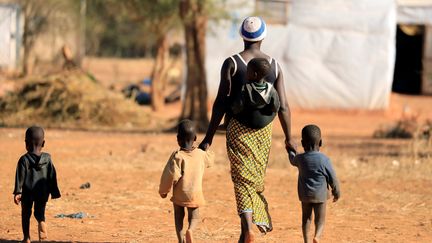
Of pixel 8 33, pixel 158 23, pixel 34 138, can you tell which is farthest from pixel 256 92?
pixel 8 33

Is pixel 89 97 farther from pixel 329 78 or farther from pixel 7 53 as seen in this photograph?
pixel 7 53

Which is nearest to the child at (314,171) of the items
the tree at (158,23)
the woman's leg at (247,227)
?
the woman's leg at (247,227)

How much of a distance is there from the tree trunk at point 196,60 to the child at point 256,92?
→ 1213cm

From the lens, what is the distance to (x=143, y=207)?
9.71 metres

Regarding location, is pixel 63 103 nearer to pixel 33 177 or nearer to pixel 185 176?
pixel 33 177

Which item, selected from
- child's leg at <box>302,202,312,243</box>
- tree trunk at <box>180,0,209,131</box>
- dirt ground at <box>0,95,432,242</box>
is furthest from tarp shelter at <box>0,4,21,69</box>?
child's leg at <box>302,202,312,243</box>

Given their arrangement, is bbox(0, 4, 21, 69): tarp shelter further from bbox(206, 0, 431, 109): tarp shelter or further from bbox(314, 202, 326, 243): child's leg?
bbox(314, 202, 326, 243): child's leg

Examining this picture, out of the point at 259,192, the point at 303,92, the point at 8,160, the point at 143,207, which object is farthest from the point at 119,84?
the point at 259,192

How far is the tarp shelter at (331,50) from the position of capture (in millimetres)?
25141

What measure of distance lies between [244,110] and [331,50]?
63.2ft

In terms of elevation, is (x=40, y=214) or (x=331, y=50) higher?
(x=331, y=50)

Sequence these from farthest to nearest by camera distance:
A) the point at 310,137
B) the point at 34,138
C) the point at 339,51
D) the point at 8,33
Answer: the point at 8,33 → the point at 339,51 → the point at 34,138 → the point at 310,137

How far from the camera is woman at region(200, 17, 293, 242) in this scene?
6.53m

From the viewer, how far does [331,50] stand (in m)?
25.4
